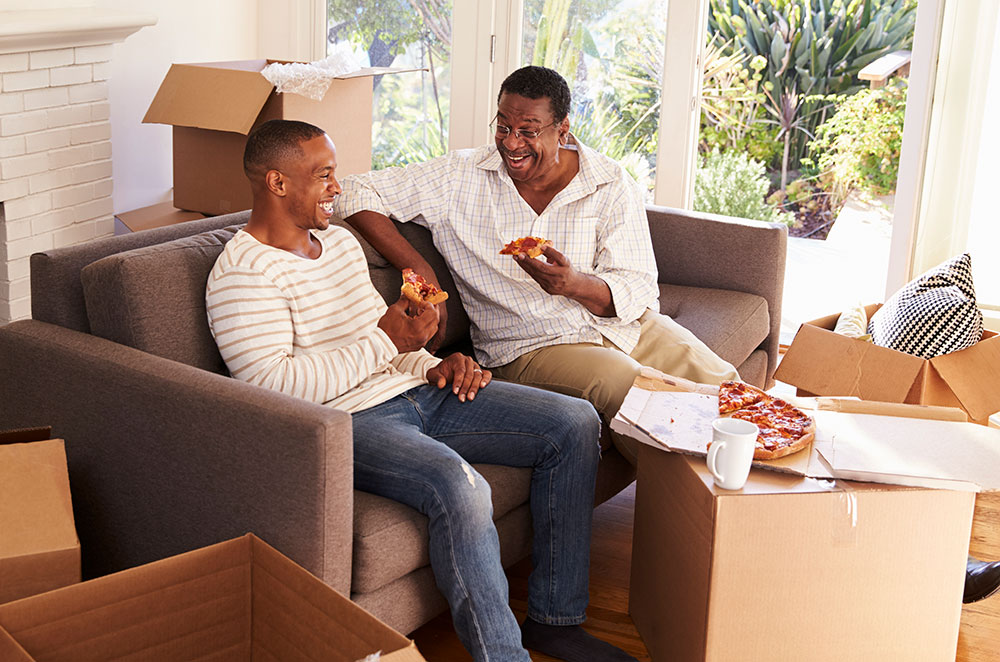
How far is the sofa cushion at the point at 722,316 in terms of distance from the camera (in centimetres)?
291

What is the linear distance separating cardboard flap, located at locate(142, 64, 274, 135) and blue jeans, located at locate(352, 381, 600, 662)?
4.47 ft

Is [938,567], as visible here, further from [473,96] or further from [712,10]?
[473,96]

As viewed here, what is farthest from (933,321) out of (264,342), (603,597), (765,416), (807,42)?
(264,342)

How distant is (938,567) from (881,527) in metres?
0.15

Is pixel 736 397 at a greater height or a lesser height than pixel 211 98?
lesser

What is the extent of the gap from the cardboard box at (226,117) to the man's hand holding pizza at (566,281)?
1135mm

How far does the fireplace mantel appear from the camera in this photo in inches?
112

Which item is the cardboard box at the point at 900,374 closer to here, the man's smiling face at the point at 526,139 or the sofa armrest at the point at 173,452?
the man's smiling face at the point at 526,139

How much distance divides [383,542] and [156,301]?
0.61 metres

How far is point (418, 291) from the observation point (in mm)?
2125

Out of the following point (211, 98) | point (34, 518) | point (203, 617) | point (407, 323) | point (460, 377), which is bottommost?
point (203, 617)

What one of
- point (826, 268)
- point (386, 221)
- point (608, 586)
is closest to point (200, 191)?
point (386, 221)

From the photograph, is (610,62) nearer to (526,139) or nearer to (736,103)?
(736,103)

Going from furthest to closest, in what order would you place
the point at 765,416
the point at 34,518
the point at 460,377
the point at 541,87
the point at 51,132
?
the point at 51,132 → the point at 541,87 → the point at 460,377 → the point at 765,416 → the point at 34,518
